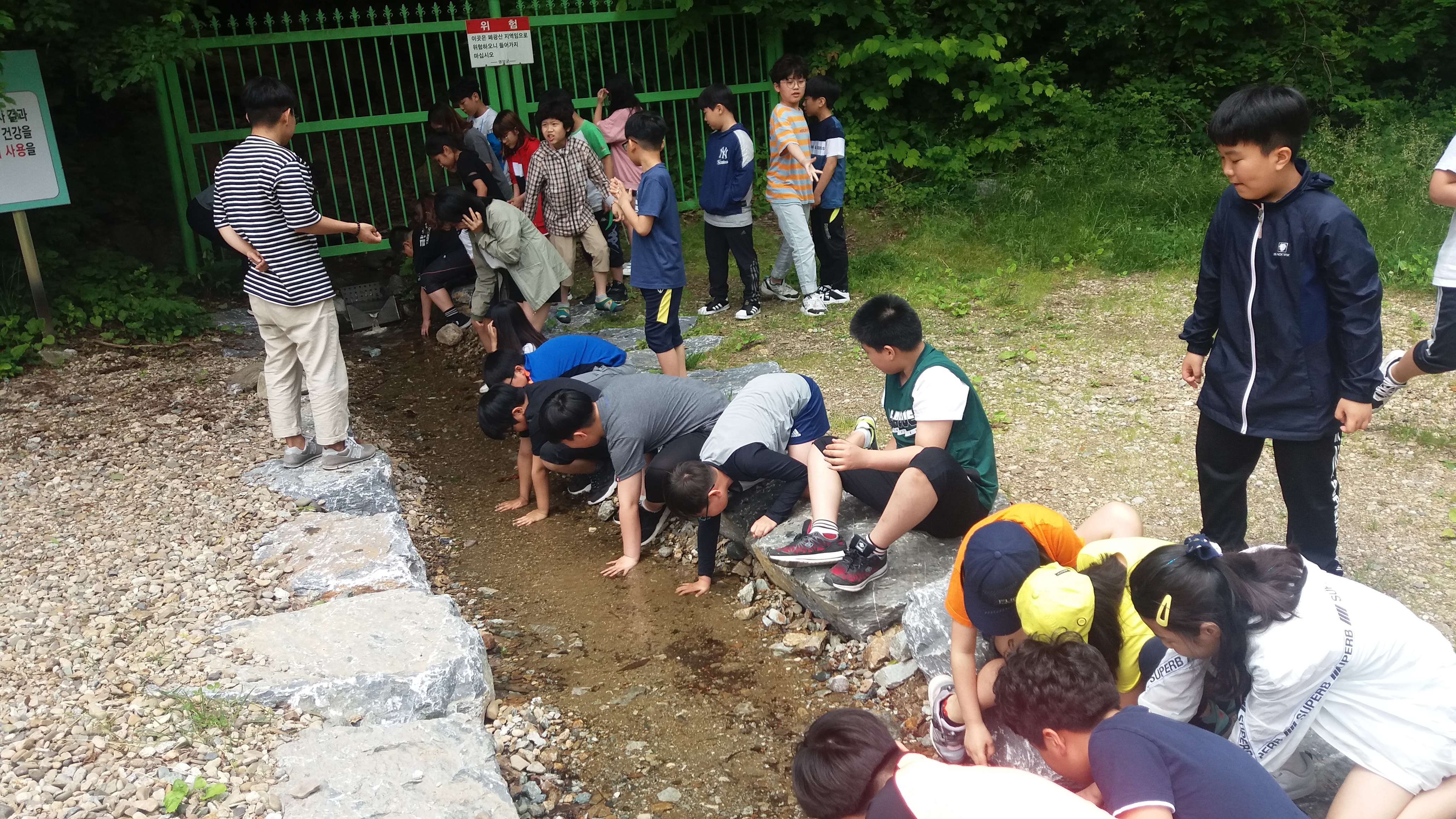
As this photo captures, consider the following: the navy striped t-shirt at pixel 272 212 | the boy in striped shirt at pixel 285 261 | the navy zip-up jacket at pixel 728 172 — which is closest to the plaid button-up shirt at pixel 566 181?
the navy zip-up jacket at pixel 728 172

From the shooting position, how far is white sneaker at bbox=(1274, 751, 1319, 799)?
2361 mm

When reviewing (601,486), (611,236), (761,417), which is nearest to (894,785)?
(761,417)

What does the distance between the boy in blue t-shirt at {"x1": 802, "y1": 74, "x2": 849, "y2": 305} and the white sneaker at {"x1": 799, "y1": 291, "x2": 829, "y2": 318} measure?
0.18m

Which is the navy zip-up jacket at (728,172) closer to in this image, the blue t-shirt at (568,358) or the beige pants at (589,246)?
the beige pants at (589,246)

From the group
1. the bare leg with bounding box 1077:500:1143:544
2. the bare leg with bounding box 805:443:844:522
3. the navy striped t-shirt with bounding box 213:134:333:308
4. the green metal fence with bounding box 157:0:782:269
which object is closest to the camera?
the bare leg with bounding box 1077:500:1143:544

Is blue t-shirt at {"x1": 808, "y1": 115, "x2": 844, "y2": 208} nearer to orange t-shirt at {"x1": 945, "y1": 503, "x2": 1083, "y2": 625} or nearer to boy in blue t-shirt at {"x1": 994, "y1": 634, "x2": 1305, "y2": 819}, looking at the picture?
orange t-shirt at {"x1": 945, "y1": 503, "x2": 1083, "y2": 625}

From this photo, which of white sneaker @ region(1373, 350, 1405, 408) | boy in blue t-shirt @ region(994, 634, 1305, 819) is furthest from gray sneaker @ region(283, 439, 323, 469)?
white sneaker @ region(1373, 350, 1405, 408)

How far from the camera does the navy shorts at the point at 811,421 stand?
4.05 m

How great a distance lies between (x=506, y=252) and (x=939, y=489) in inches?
138

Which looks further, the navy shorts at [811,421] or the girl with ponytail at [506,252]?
the girl with ponytail at [506,252]

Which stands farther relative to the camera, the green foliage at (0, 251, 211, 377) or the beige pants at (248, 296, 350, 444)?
the green foliage at (0, 251, 211, 377)

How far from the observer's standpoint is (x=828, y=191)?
21.6ft

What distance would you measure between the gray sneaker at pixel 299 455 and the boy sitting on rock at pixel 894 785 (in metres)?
3.35

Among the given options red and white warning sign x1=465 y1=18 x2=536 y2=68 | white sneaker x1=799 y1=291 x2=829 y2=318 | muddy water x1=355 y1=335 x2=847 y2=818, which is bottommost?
muddy water x1=355 y1=335 x2=847 y2=818
